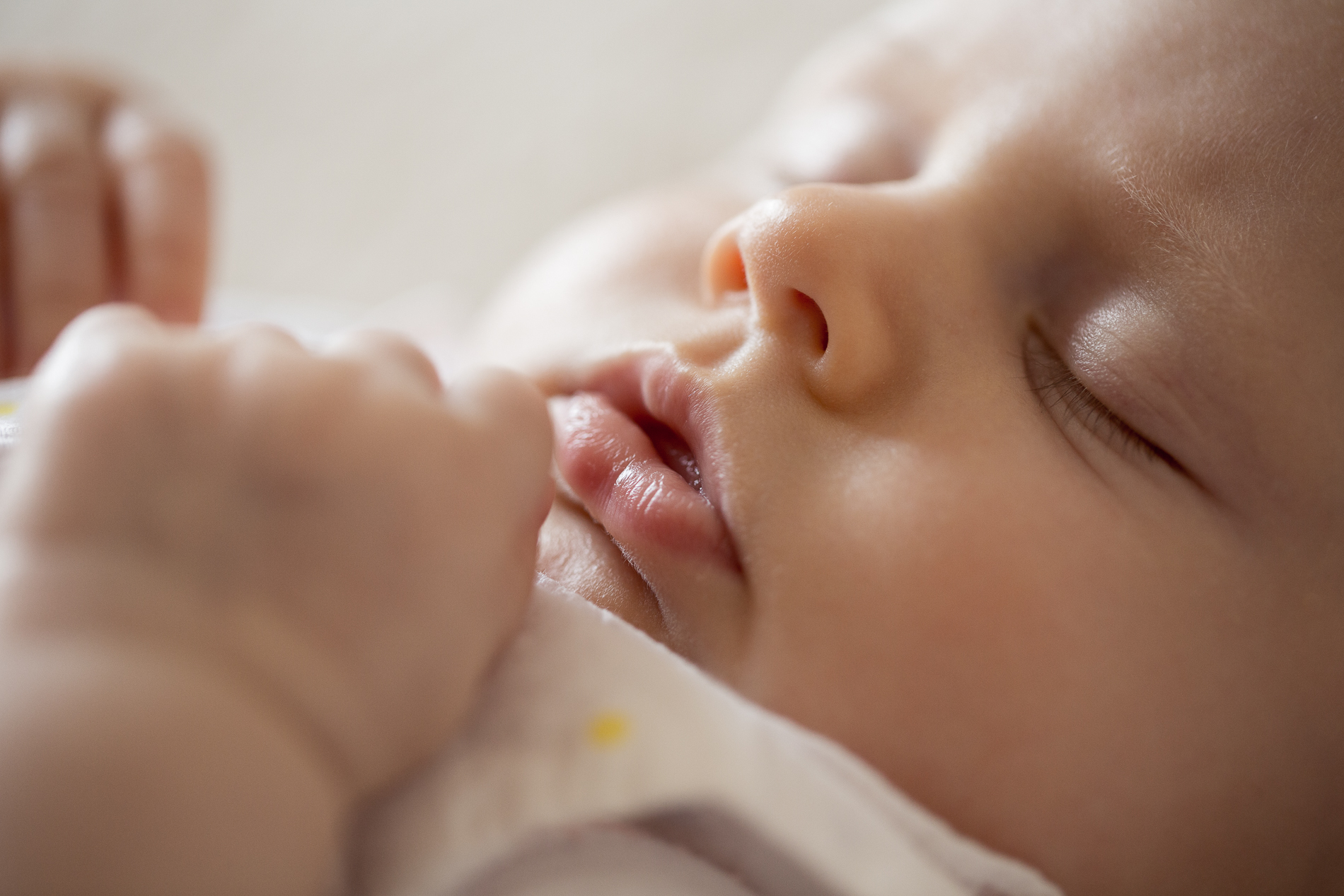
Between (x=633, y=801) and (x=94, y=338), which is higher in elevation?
(x=94, y=338)

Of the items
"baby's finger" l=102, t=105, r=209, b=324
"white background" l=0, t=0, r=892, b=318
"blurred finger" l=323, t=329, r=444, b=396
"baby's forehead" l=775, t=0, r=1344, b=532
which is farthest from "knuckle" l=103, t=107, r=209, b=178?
"baby's forehead" l=775, t=0, r=1344, b=532

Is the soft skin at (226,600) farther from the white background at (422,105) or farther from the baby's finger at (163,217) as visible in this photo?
the white background at (422,105)

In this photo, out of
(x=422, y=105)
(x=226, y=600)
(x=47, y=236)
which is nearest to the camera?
(x=226, y=600)

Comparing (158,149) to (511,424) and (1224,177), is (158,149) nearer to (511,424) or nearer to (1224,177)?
(511,424)

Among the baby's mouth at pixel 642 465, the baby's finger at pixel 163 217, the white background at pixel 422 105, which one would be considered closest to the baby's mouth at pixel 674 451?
the baby's mouth at pixel 642 465

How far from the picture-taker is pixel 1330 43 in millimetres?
504

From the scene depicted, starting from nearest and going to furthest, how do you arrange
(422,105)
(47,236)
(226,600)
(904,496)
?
(226,600) < (904,496) < (47,236) < (422,105)

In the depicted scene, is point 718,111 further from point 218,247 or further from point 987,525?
point 987,525

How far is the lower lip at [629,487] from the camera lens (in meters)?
0.47

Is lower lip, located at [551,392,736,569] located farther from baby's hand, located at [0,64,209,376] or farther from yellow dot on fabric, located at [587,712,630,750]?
baby's hand, located at [0,64,209,376]

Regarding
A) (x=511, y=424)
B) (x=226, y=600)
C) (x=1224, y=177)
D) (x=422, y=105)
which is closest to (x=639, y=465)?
(x=511, y=424)

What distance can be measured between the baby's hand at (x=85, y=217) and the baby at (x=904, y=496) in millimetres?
375

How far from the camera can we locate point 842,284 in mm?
495

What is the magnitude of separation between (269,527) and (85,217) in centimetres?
55
